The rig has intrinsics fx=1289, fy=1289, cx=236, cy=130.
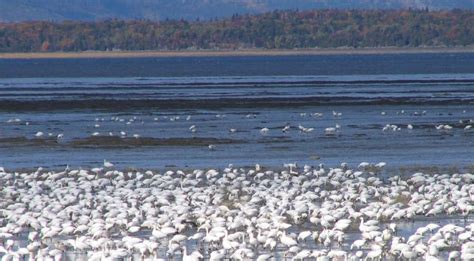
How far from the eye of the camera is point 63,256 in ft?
61.8

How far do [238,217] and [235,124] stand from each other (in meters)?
23.5

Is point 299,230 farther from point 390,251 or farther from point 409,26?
point 409,26

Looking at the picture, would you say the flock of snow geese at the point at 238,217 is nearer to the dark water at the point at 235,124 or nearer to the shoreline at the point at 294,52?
the dark water at the point at 235,124

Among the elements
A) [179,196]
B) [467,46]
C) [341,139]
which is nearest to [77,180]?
[179,196]

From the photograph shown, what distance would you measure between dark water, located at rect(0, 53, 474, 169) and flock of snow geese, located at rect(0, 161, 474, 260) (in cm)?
508

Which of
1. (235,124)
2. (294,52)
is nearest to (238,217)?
(235,124)

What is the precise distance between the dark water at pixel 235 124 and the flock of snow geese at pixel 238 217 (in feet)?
16.7

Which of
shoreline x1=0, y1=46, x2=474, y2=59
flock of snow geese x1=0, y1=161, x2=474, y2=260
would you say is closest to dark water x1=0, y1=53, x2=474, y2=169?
flock of snow geese x1=0, y1=161, x2=474, y2=260

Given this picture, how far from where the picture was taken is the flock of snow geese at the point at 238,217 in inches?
720

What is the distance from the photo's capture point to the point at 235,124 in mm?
43531

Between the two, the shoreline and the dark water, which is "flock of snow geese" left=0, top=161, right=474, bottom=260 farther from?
the shoreline

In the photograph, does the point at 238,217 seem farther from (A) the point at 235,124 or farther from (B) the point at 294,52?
(B) the point at 294,52

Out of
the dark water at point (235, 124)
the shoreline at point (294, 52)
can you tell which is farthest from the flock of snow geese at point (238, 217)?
the shoreline at point (294, 52)

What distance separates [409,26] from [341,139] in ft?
519
